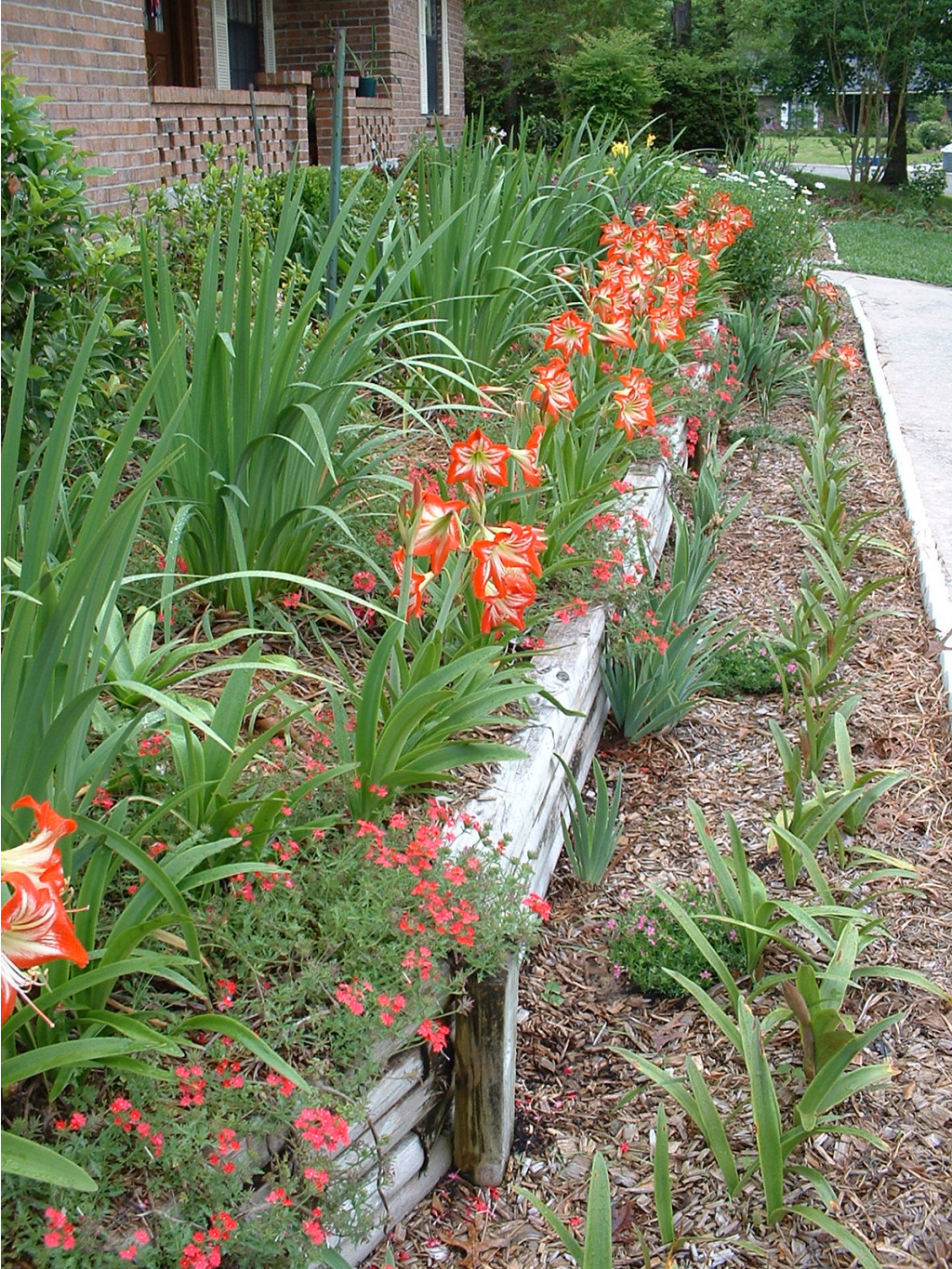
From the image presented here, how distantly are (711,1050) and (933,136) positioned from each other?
145 ft

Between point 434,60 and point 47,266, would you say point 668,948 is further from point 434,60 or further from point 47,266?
point 434,60

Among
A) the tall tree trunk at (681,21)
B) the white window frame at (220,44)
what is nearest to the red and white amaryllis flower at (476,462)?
the white window frame at (220,44)

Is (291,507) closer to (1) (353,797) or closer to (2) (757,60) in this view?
(1) (353,797)

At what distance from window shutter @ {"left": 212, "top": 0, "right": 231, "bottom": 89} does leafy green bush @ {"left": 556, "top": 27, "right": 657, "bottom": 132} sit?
9638mm

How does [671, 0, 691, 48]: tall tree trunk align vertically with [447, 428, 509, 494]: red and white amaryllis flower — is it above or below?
above

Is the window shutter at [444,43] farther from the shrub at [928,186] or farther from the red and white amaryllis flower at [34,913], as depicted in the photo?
the red and white amaryllis flower at [34,913]

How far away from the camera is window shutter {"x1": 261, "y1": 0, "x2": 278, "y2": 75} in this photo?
12.5 meters

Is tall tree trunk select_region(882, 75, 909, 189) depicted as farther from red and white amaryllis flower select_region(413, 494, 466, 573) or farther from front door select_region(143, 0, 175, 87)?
red and white amaryllis flower select_region(413, 494, 466, 573)

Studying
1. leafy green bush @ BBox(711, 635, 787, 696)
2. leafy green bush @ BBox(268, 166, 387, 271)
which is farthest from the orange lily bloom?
leafy green bush @ BBox(268, 166, 387, 271)

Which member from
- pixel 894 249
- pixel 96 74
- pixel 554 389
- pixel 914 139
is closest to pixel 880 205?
pixel 894 249

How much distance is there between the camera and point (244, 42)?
1231 cm

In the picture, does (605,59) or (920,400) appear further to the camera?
(605,59)

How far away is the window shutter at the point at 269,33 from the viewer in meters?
12.5

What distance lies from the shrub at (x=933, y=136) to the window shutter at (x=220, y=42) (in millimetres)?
34408
